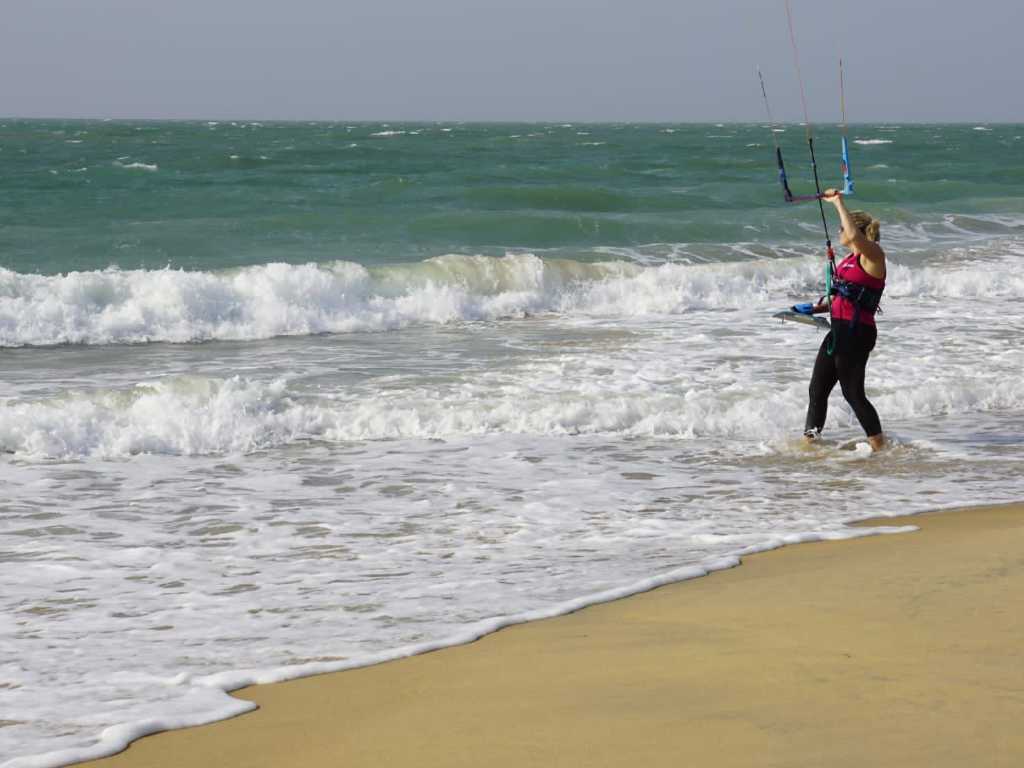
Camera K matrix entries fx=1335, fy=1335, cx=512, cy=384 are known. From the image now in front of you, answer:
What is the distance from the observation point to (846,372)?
8.04 m

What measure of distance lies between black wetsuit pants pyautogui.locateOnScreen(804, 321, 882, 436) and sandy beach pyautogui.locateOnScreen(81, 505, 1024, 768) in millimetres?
2958

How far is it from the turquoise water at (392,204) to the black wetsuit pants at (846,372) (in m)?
10.9

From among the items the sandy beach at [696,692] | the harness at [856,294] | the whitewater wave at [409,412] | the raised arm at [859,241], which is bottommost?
the whitewater wave at [409,412]

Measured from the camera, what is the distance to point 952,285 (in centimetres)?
1708

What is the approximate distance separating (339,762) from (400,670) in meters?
0.83

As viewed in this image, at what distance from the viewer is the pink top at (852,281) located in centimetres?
781

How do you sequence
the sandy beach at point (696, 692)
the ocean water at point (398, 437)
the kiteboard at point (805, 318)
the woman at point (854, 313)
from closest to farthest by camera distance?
1. the sandy beach at point (696, 692)
2. the ocean water at point (398, 437)
3. the woman at point (854, 313)
4. the kiteboard at point (805, 318)

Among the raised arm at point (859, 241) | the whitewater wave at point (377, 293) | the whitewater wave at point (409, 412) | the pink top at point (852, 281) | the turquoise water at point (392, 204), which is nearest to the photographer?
the raised arm at point (859, 241)

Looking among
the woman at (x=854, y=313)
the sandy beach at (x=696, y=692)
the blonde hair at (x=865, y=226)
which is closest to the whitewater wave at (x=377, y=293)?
the woman at (x=854, y=313)

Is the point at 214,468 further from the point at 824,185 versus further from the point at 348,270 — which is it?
the point at 824,185

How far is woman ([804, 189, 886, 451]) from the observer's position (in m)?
7.64

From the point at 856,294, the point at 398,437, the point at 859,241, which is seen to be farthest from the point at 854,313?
the point at 398,437

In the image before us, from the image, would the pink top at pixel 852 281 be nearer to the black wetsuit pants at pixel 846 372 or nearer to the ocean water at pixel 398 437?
the black wetsuit pants at pixel 846 372

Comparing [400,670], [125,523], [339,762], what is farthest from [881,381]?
[339,762]
